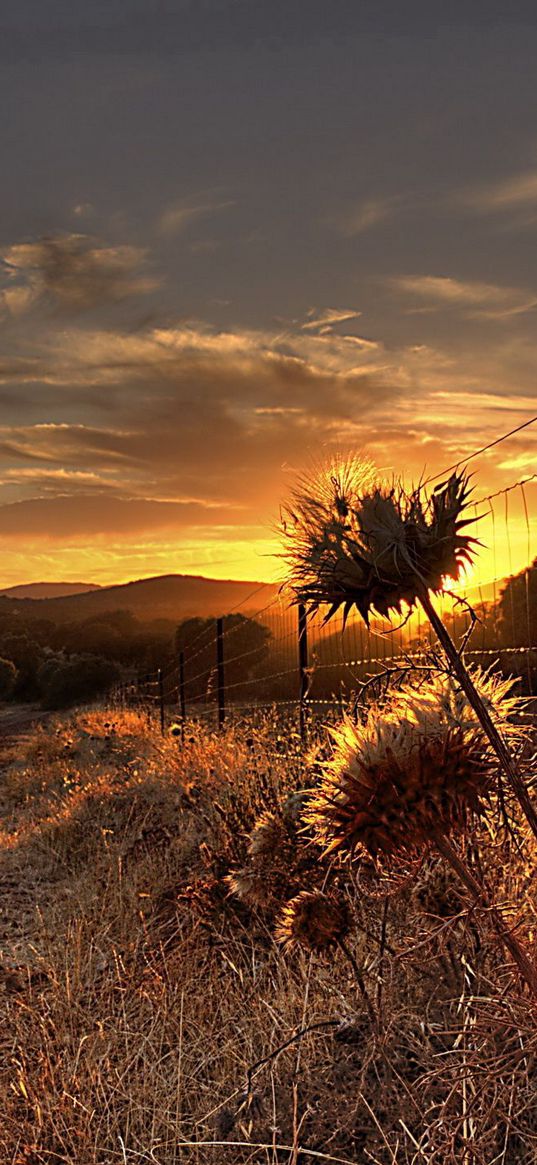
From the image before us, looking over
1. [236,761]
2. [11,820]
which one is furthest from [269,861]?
[11,820]

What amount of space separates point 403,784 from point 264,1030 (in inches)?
88.9

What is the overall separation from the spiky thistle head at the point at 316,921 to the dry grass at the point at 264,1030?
0.50 ft

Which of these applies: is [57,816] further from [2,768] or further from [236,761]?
[2,768]

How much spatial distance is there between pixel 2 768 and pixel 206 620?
1540 centimetres

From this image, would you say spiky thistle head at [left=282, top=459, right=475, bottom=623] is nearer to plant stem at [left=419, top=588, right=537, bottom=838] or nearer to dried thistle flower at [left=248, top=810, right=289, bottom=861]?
plant stem at [left=419, top=588, right=537, bottom=838]

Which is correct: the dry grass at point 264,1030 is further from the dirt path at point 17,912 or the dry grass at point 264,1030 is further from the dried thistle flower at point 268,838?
the dried thistle flower at point 268,838

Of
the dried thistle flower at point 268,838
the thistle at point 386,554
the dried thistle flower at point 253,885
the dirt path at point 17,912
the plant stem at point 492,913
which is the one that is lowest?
the dirt path at point 17,912

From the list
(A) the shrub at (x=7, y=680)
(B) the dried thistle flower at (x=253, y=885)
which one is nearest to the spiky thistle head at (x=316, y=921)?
(B) the dried thistle flower at (x=253, y=885)

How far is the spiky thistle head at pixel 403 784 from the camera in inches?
81.8

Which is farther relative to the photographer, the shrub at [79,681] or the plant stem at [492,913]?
the shrub at [79,681]

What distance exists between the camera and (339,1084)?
337cm

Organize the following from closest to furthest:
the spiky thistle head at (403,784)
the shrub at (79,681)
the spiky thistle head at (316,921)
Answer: the spiky thistle head at (403,784) < the spiky thistle head at (316,921) < the shrub at (79,681)

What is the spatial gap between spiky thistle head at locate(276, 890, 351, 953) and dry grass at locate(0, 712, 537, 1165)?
151 millimetres

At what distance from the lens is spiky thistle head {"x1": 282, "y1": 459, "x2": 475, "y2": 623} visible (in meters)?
2.05
